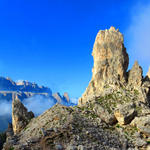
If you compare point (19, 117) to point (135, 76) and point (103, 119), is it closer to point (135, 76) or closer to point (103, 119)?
point (103, 119)

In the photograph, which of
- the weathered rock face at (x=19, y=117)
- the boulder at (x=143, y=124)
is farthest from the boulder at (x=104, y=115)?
the weathered rock face at (x=19, y=117)

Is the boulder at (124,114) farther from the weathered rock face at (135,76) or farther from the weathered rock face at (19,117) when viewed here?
the weathered rock face at (19,117)

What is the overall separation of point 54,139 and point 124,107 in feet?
65.4

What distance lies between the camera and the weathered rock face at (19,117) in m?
42.6

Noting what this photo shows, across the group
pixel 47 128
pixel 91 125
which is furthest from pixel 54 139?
pixel 91 125

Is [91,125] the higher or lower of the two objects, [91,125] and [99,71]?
the lower

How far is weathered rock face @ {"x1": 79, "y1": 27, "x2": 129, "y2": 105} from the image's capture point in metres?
59.2

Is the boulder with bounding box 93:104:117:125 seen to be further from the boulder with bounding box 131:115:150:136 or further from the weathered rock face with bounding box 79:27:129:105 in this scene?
the weathered rock face with bounding box 79:27:129:105

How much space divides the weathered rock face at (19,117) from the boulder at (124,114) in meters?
23.6

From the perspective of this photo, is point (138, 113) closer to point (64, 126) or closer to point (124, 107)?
point (124, 107)

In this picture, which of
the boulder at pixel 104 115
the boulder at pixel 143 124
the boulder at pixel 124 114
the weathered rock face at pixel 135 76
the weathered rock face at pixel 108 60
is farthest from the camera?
the weathered rock face at pixel 108 60

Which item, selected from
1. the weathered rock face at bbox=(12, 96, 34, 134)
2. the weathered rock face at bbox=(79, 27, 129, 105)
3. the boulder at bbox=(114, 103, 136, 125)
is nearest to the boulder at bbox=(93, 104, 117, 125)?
the boulder at bbox=(114, 103, 136, 125)

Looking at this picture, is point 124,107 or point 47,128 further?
point 124,107

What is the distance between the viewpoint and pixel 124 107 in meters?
41.9
